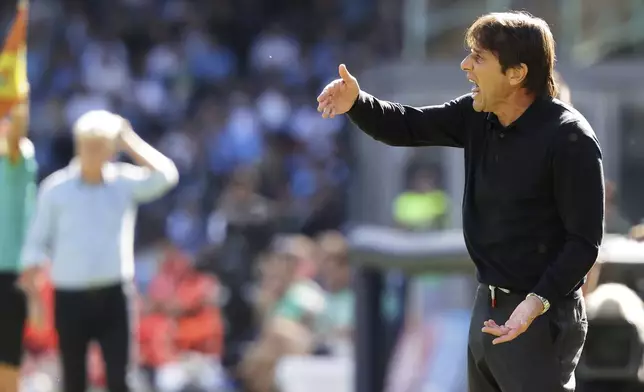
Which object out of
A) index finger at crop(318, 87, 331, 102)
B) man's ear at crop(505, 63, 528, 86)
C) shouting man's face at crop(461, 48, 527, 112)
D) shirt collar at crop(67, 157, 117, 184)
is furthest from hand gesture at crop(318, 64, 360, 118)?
shirt collar at crop(67, 157, 117, 184)

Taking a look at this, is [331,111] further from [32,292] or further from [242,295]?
[242,295]

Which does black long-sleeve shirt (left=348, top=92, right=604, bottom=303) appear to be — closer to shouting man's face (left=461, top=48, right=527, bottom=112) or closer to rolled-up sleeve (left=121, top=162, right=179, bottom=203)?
shouting man's face (left=461, top=48, right=527, bottom=112)

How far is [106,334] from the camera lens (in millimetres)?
6641

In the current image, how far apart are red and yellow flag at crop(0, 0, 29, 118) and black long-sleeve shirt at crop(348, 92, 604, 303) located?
3.60 meters

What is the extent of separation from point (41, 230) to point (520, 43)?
3.65m

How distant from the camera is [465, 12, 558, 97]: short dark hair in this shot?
12.0ft

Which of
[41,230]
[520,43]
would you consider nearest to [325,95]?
[520,43]

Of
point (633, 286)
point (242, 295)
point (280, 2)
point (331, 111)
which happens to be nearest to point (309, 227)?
point (242, 295)

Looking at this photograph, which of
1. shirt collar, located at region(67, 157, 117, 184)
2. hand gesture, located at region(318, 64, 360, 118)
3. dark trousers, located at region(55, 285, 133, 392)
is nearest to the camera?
hand gesture, located at region(318, 64, 360, 118)

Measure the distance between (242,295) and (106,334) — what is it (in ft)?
17.7

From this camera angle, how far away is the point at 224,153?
1573 cm

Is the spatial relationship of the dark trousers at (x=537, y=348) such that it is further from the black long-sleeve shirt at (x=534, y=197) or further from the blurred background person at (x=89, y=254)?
the blurred background person at (x=89, y=254)

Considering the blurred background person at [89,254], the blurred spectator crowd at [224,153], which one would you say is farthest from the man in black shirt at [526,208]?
the blurred spectator crowd at [224,153]

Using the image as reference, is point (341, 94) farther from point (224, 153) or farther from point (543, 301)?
point (224, 153)
